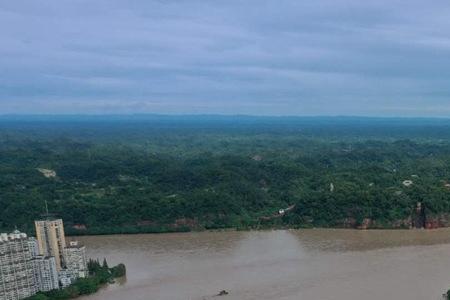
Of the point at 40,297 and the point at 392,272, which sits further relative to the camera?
the point at 392,272

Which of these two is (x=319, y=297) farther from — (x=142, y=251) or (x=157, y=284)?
(x=142, y=251)

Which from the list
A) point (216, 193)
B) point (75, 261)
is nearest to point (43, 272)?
point (75, 261)

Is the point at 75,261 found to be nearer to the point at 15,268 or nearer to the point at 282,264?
the point at 15,268

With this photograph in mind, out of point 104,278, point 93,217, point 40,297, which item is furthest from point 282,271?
point 93,217

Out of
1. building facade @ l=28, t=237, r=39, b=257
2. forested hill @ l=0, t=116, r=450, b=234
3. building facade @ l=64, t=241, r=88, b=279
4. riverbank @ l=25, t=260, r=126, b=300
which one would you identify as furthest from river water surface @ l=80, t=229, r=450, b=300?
building facade @ l=28, t=237, r=39, b=257

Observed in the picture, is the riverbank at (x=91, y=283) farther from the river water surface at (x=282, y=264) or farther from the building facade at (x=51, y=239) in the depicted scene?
the building facade at (x=51, y=239)

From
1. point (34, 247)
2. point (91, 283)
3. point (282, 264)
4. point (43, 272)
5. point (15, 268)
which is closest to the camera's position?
point (15, 268)
